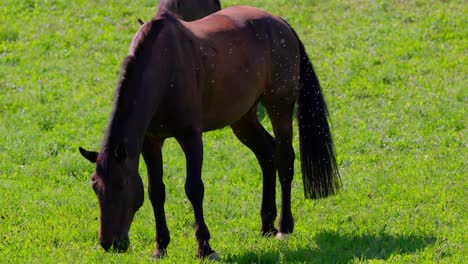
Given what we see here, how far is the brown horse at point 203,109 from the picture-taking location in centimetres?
646

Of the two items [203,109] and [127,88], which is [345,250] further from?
[127,88]

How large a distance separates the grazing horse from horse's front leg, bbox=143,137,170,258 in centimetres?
543

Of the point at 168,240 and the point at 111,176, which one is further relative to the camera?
the point at 168,240

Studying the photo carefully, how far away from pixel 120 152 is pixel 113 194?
1.04 ft

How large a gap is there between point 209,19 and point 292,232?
2.13m

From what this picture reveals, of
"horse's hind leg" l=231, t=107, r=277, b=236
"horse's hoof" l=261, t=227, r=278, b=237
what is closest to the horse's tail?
"horse's hind leg" l=231, t=107, r=277, b=236

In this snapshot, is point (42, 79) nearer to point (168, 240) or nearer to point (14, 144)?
point (14, 144)

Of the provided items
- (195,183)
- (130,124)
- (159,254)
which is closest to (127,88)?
(130,124)

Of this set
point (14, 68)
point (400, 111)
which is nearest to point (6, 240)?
point (400, 111)

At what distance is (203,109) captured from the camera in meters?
7.37

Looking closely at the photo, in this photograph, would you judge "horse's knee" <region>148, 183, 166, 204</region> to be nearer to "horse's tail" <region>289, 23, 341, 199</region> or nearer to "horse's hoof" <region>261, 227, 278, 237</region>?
"horse's hoof" <region>261, 227, 278, 237</region>

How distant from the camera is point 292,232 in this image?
8039 millimetres

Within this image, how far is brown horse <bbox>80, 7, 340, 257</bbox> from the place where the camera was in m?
6.46

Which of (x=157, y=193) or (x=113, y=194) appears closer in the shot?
(x=113, y=194)
